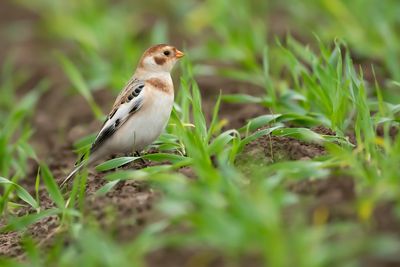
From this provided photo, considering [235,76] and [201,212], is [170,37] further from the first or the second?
[201,212]

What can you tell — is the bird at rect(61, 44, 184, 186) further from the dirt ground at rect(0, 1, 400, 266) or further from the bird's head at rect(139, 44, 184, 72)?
the dirt ground at rect(0, 1, 400, 266)

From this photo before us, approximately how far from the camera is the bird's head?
591 cm

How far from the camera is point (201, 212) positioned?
360 centimetres

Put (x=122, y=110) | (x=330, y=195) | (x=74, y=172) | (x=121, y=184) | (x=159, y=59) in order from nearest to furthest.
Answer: (x=330, y=195) < (x=121, y=184) < (x=74, y=172) < (x=122, y=110) < (x=159, y=59)

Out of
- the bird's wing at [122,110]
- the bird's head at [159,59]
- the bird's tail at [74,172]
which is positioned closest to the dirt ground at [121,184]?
the bird's tail at [74,172]

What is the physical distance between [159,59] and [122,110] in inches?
19.3

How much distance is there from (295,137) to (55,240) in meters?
1.60

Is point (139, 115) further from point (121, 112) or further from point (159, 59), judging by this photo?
point (159, 59)

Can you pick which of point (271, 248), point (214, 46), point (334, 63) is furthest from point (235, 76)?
point (271, 248)

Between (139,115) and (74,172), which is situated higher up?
(139,115)

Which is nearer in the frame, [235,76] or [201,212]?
[201,212]

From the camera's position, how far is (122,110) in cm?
568

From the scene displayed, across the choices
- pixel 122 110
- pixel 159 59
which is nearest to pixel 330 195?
pixel 122 110

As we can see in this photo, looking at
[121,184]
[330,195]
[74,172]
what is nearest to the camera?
[330,195]
